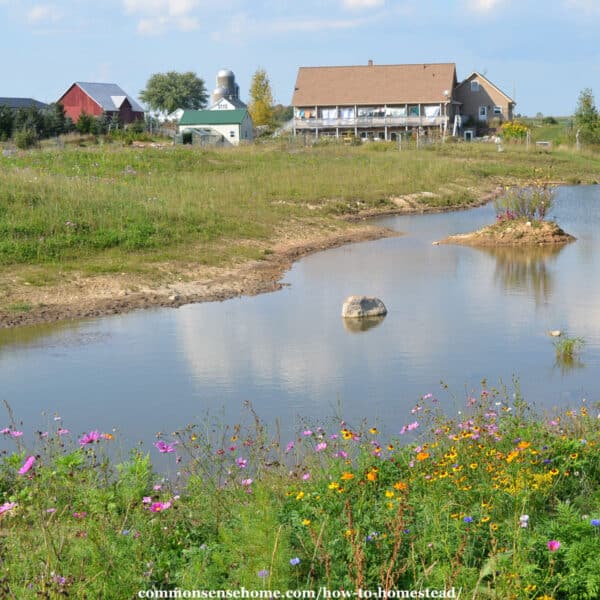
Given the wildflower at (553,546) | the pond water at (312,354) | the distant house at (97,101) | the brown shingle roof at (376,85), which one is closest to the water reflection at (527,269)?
the pond water at (312,354)

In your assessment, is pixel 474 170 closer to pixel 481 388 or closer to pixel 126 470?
pixel 481 388

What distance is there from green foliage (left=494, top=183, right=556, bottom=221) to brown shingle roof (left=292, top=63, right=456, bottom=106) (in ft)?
156

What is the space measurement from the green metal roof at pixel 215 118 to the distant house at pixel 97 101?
5850 mm

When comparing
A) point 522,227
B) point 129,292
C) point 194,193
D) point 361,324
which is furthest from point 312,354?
point 194,193

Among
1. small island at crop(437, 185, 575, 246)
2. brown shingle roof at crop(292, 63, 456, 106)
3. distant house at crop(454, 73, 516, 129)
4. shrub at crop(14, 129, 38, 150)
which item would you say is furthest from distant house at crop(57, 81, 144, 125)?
small island at crop(437, 185, 575, 246)

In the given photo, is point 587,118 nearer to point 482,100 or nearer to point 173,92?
point 482,100

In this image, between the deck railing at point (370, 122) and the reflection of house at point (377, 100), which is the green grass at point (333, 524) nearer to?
the reflection of house at point (377, 100)

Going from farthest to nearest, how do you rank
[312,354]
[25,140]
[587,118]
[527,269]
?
[587,118], [25,140], [527,269], [312,354]

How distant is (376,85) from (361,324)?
198 ft

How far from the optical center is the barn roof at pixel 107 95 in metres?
70.6

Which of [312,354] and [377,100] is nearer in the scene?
[312,354]

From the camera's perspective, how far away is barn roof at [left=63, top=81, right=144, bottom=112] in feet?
232

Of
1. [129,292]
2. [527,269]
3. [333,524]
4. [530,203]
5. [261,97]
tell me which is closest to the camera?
[333,524]

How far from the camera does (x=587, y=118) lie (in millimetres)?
63969
